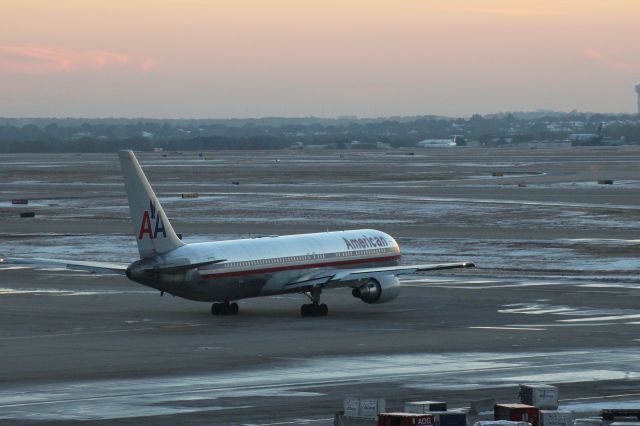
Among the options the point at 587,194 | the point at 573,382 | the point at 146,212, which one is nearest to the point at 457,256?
the point at 146,212

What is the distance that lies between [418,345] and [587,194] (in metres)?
93.5

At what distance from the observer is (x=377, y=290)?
2217 inches

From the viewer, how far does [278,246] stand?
5641 centimetres

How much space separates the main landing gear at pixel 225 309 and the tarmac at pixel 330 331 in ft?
1.08

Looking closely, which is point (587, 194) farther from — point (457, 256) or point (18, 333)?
point (18, 333)

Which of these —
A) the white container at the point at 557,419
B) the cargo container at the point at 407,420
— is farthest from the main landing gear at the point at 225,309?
the white container at the point at 557,419

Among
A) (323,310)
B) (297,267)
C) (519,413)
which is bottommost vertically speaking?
(323,310)

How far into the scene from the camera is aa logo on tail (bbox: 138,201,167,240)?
5300 centimetres

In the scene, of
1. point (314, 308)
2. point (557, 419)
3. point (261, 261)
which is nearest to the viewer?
point (557, 419)

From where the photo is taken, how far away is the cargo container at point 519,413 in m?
29.0

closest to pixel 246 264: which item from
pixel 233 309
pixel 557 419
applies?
pixel 233 309

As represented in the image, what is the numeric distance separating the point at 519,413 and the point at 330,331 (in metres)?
22.3

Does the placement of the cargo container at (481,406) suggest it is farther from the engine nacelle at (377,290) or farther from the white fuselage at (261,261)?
the engine nacelle at (377,290)

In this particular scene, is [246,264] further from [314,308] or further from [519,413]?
[519,413]
